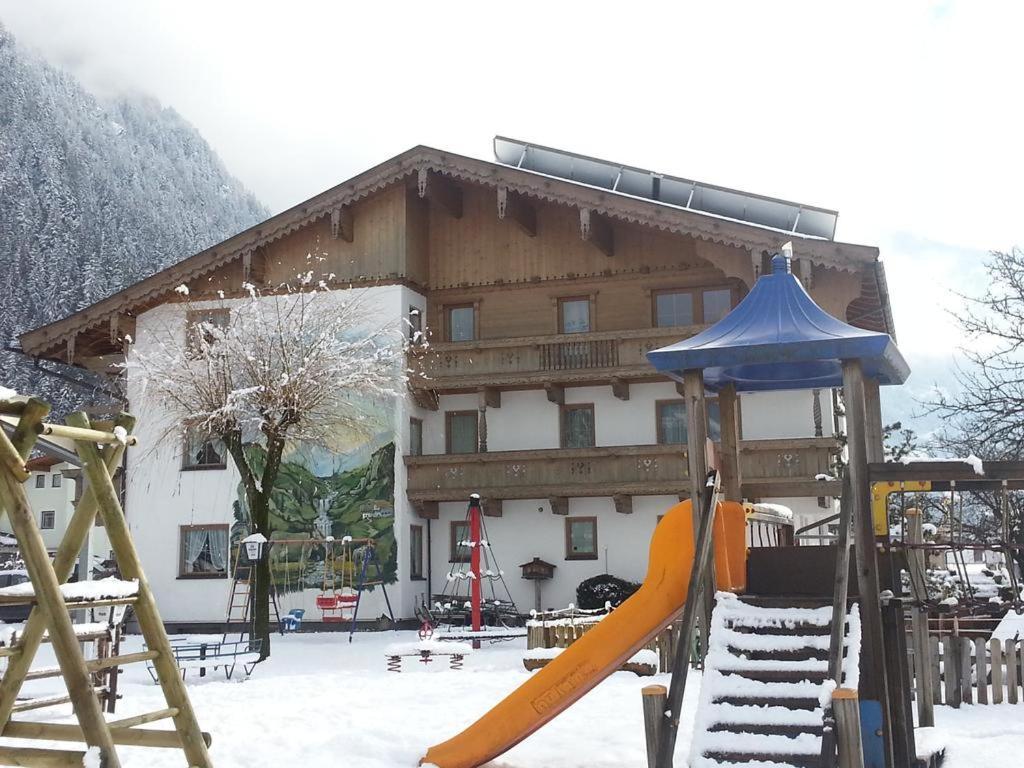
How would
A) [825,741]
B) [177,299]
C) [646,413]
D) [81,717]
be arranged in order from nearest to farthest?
[81,717] → [825,741] → [646,413] → [177,299]

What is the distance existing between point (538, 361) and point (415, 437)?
3920mm

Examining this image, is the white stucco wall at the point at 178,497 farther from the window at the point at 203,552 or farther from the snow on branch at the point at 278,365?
the snow on branch at the point at 278,365

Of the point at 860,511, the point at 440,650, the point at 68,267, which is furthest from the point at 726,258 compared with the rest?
the point at 68,267

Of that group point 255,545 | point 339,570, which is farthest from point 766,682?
point 339,570

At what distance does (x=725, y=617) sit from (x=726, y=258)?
56.7 ft

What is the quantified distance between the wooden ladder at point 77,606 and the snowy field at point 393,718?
436cm

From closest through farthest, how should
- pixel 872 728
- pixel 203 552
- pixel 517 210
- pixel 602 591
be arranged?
pixel 872 728 < pixel 602 591 < pixel 517 210 < pixel 203 552

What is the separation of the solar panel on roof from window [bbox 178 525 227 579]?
14.0 metres

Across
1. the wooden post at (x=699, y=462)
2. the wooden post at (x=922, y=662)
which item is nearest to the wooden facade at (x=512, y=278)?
the wooden post at (x=922, y=662)

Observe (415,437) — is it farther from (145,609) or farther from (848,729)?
(145,609)

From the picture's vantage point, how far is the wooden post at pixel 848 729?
7.08 metres

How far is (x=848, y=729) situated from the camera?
7.11m

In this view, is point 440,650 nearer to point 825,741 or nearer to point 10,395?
point 825,741

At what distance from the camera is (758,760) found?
7.51 m
